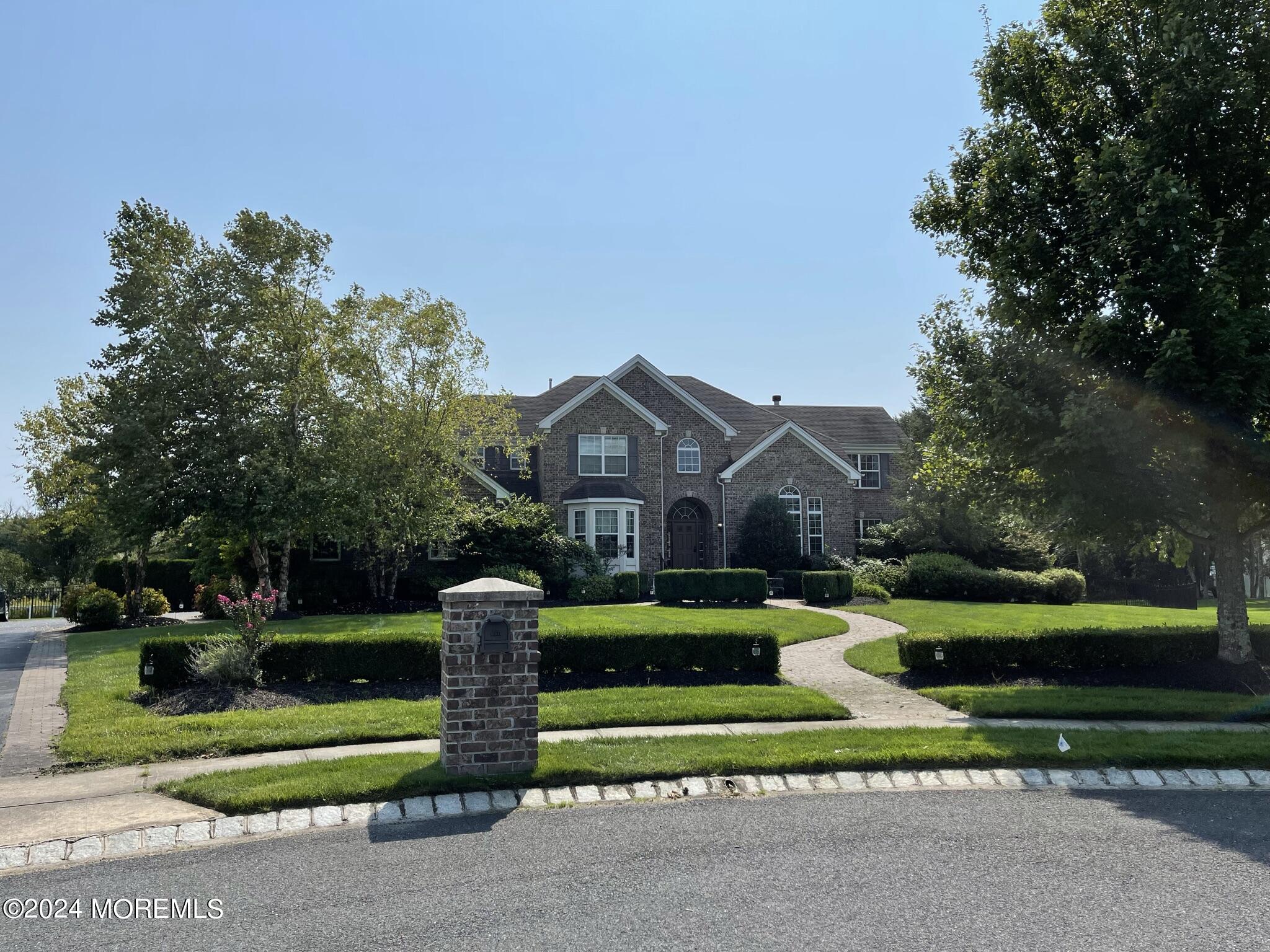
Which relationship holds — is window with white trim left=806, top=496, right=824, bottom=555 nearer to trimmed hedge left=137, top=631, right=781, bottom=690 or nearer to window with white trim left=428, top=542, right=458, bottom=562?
window with white trim left=428, top=542, right=458, bottom=562

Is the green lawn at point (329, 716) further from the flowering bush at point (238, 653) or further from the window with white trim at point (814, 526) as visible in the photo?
the window with white trim at point (814, 526)

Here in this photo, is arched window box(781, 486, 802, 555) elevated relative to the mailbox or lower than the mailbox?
elevated

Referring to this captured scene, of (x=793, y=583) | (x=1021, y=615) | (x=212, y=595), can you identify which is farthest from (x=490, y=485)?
(x=1021, y=615)

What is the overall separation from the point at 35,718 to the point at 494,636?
724cm

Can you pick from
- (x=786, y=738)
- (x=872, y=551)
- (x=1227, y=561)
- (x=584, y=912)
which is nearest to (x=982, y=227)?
(x=1227, y=561)

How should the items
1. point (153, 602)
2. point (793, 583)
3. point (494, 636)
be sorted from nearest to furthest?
point (494, 636) < point (153, 602) < point (793, 583)

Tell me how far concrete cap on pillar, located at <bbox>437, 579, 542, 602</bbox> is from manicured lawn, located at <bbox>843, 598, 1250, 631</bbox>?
13169mm

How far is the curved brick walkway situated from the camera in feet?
36.1

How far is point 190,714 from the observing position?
34.7ft

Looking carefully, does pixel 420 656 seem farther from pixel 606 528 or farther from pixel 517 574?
pixel 606 528

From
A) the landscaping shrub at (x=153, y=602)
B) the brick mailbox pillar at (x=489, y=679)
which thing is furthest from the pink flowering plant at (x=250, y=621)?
the landscaping shrub at (x=153, y=602)

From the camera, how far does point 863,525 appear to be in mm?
35781

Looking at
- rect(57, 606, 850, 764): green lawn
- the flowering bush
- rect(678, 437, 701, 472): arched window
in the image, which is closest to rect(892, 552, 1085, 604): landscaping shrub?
rect(678, 437, 701, 472): arched window

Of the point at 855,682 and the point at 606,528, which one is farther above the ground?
the point at 606,528
